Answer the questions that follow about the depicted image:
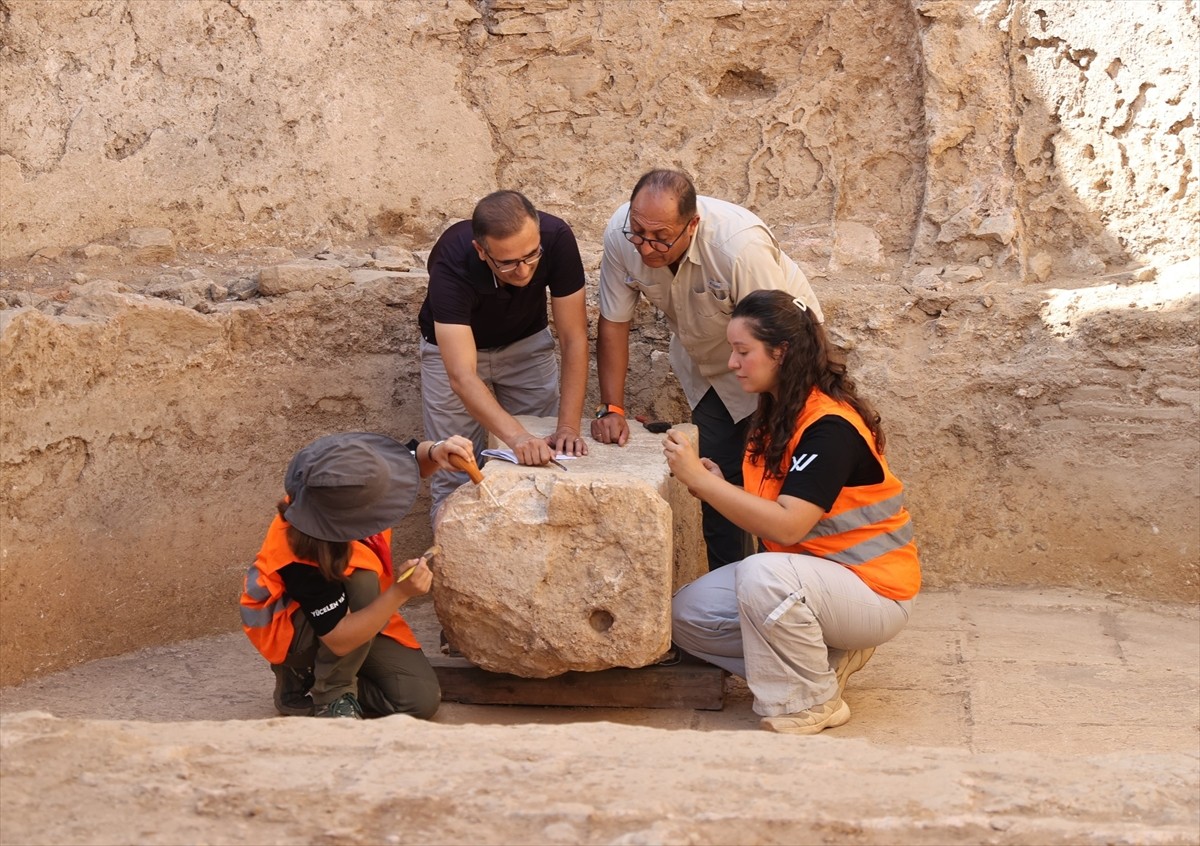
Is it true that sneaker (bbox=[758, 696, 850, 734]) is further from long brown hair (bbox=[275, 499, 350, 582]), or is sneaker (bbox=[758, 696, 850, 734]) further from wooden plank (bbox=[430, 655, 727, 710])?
long brown hair (bbox=[275, 499, 350, 582])

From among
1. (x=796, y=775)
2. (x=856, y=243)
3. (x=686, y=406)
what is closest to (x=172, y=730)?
(x=796, y=775)

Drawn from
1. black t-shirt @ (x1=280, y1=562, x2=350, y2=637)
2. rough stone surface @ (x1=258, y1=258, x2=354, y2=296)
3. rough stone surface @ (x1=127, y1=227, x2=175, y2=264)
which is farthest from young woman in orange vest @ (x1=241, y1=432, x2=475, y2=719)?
rough stone surface @ (x1=127, y1=227, x2=175, y2=264)

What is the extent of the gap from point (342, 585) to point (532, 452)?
707 mm

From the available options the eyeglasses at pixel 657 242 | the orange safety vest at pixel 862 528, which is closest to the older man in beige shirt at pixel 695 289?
the eyeglasses at pixel 657 242

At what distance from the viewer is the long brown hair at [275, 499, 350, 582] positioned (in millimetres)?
3395

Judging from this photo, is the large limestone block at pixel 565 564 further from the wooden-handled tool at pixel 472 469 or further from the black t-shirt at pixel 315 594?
the black t-shirt at pixel 315 594

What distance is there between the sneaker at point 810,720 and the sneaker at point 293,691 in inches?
55.0

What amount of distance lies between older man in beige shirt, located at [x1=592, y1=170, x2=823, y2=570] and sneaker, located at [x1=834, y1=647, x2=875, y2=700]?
32.8 inches

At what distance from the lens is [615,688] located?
389 centimetres

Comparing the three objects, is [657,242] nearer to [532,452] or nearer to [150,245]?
[532,452]

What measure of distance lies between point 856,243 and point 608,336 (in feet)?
5.54

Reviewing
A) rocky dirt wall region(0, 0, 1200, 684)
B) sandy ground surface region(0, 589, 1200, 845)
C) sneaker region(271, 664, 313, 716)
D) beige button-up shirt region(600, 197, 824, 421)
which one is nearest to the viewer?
sandy ground surface region(0, 589, 1200, 845)

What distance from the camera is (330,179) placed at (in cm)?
564

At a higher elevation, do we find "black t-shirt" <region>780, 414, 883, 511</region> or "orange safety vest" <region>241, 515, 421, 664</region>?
"black t-shirt" <region>780, 414, 883, 511</region>
